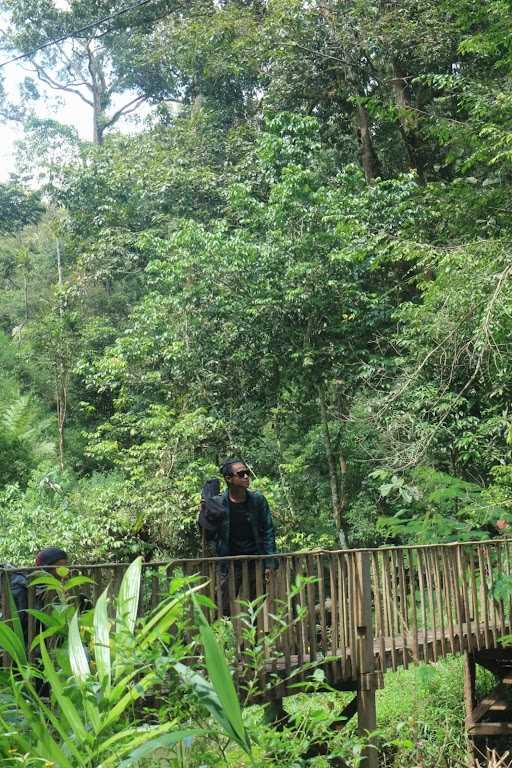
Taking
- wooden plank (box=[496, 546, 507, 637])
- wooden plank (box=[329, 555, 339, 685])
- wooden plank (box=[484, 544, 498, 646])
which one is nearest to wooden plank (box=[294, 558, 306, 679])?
wooden plank (box=[329, 555, 339, 685])

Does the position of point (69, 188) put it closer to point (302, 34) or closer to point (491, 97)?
point (302, 34)

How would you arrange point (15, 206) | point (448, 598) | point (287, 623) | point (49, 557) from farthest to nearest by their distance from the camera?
point (15, 206)
point (448, 598)
point (287, 623)
point (49, 557)

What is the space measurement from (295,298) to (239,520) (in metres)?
9.35

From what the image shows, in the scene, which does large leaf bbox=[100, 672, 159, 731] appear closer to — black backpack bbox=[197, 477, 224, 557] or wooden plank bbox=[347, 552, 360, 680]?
black backpack bbox=[197, 477, 224, 557]

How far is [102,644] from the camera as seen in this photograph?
266 cm

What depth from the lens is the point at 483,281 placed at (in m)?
9.60

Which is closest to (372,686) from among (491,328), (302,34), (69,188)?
(491,328)

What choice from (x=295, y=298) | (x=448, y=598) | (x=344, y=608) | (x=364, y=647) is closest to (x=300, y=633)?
(x=344, y=608)

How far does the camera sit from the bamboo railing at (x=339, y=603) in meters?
4.28

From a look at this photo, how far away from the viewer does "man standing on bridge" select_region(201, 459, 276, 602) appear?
550 cm

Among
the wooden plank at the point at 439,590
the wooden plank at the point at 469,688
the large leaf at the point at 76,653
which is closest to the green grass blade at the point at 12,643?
the large leaf at the point at 76,653

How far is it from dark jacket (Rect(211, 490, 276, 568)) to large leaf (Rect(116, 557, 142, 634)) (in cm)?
231

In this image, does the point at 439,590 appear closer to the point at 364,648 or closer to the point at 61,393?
the point at 364,648

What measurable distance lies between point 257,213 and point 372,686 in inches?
434
